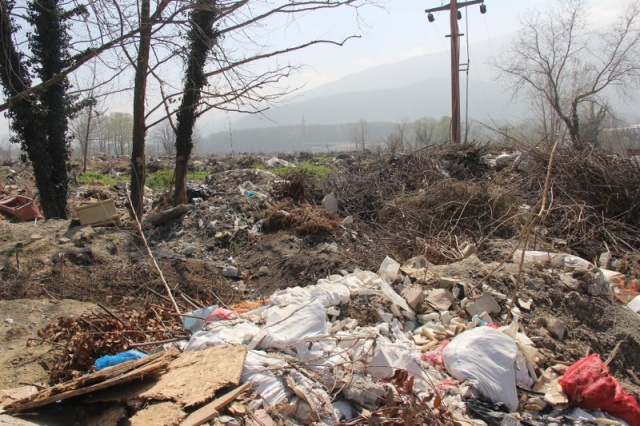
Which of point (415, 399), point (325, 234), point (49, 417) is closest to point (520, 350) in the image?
point (415, 399)

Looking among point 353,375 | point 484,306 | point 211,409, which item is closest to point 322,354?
point 353,375

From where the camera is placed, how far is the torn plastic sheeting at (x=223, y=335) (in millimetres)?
3318

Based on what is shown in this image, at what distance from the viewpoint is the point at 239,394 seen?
2674 millimetres

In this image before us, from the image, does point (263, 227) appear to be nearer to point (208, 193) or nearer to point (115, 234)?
Result: point (115, 234)

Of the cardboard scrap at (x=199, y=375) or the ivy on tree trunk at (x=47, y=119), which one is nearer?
the cardboard scrap at (x=199, y=375)

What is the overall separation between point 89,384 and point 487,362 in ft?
7.93

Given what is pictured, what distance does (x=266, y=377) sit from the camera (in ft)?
9.34

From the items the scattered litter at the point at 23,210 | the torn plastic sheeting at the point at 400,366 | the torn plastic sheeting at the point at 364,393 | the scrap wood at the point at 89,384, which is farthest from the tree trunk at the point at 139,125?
the torn plastic sheeting at the point at 364,393

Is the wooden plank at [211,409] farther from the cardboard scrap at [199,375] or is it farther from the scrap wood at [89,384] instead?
the scrap wood at [89,384]

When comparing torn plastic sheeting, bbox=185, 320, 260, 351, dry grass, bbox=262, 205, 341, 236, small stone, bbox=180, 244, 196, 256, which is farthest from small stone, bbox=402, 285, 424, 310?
small stone, bbox=180, 244, 196, 256

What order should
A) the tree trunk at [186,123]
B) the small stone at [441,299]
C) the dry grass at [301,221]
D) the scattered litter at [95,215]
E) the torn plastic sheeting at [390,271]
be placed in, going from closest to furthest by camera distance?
1. the small stone at [441,299]
2. the torn plastic sheeting at [390,271]
3. the dry grass at [301,221]
4. the scattered litter at [95,215]
5. the tree trunk at [186,123]

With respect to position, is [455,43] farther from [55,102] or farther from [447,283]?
[447,283]

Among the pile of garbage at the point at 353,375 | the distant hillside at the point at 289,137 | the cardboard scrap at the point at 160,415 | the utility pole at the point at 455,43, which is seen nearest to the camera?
the cardboard scrap at the point at 160,415

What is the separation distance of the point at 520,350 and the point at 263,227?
6.04m
